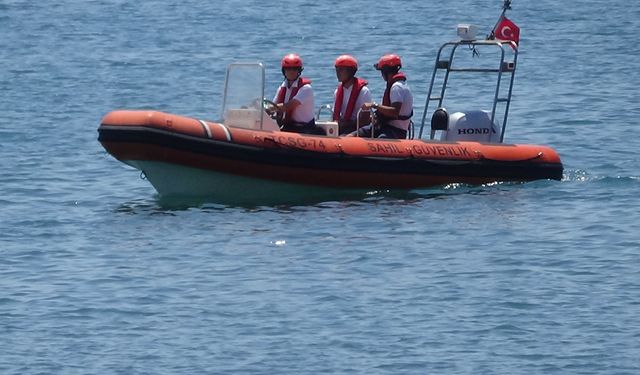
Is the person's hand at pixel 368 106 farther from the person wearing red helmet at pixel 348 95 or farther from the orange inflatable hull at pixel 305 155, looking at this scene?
the orange inflatable hull at pixel 305 155

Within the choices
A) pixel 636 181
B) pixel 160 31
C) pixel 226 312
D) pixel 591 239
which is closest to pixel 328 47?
pixel 160 31

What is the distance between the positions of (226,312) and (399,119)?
177 inches

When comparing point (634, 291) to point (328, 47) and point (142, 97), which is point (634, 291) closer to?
point (142, 97)

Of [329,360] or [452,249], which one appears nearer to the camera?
[329,360]

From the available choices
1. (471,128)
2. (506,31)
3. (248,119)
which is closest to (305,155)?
(248,119)

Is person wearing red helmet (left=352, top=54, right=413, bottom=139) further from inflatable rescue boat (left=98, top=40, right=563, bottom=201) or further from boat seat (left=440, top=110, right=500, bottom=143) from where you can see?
boat seat (left=440, top=110, right=500, bottom=143)

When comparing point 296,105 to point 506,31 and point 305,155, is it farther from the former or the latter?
point 506,31

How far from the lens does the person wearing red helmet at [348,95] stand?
1557 centimetres

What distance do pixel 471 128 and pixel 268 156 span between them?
218cm

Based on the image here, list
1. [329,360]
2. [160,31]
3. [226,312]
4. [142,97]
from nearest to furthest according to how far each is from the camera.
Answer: [329,360] < [226,312] < [142,97] < [160,31]

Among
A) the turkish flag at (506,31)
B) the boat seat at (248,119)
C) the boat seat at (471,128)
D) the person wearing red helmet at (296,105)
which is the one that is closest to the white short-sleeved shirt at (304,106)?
the person wearing red helmet at (296,105)

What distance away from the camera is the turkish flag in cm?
1605

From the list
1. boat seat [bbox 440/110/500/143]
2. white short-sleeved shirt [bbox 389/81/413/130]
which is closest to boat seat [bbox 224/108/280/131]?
white short-sleeved shirt [bbox 389/81/413/130]

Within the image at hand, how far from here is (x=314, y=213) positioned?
571 inches
